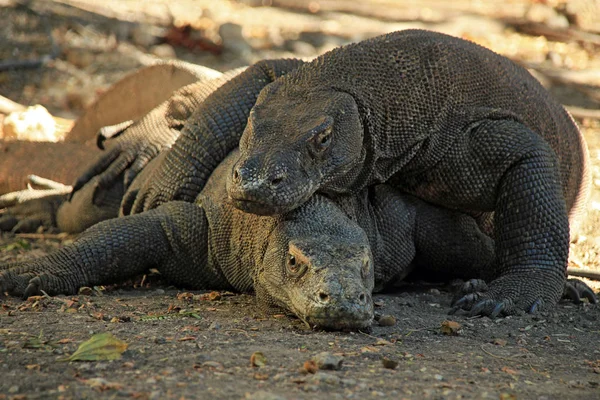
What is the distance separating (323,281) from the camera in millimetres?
4051

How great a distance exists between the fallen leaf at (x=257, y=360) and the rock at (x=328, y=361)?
0.63 feet

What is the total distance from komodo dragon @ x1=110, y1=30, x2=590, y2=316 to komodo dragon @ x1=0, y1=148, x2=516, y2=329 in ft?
0.55

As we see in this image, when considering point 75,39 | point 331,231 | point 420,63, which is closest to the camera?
point 331,231

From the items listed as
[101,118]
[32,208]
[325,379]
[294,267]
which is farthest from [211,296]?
[101,118]

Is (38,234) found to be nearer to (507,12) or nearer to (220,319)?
(220,319)

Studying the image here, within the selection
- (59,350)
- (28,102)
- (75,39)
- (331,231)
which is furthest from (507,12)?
(59,350)

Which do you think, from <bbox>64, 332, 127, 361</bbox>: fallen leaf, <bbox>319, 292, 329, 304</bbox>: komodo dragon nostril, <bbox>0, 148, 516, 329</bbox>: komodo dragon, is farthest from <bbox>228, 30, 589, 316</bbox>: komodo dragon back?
<bbox>64, 332, 127, 361</bbox>: fallen leaf

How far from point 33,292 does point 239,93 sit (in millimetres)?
1795

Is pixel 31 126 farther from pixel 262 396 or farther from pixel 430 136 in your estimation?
pixel 262 396

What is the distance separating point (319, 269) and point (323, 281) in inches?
3.5

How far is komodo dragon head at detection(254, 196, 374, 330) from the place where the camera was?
158 inches

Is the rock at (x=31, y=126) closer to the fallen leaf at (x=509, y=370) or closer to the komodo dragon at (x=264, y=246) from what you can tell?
the komodo dragon at (x=264, y=246)

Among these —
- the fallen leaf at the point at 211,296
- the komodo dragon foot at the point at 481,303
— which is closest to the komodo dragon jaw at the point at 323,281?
the fallen leaf at the point at 211,296

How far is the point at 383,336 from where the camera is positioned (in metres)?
4.17
